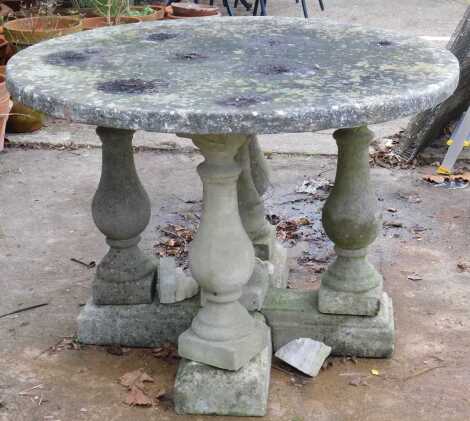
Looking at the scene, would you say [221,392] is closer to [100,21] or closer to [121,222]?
[121,222]

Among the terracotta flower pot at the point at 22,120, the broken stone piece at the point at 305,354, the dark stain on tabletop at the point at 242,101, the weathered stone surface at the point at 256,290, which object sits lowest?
the terracotta flower pot at the point at 22,120

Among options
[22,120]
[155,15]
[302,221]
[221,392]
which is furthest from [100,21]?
[221,392]

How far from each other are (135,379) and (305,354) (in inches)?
24.4

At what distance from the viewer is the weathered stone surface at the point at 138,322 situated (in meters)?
3.13

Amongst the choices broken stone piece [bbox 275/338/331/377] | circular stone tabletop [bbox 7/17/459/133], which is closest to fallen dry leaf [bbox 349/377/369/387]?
broken stone piece [bbox 275/338/331/377]

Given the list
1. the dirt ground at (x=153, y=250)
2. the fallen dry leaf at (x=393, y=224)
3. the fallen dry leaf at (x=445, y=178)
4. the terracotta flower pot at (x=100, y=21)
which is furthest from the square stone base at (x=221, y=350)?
the terracotta flower pot at (x=100, y=21)

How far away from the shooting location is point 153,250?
13.1ft

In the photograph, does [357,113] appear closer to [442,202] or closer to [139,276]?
[139,276]

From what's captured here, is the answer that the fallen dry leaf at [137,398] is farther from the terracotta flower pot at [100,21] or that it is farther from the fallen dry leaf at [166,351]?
the terracotta flower pot at [100,21]

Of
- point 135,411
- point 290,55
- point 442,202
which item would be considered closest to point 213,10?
point 442,202

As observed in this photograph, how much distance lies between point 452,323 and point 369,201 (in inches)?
28.3

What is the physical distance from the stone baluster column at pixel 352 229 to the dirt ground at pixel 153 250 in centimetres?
24

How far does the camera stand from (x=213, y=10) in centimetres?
751

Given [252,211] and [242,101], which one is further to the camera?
[252,211]
